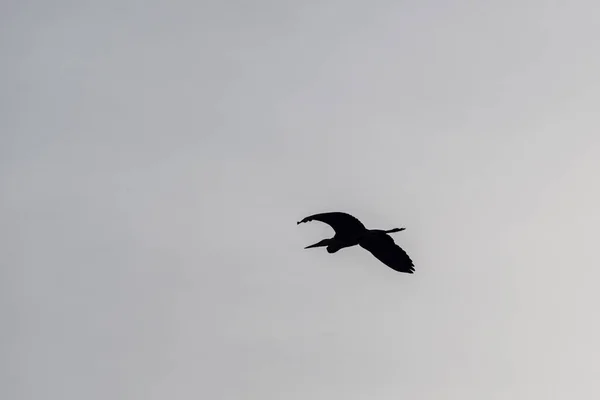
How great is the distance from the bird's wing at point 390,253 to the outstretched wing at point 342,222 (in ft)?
2.42

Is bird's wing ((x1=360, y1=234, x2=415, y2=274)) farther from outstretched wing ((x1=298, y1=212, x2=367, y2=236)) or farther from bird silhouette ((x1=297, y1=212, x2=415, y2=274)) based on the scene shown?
outstretched wing ((x1=298, y1=212, x2=367, y2=236))

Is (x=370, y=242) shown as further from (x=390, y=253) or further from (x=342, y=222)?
(x=342, y=222)

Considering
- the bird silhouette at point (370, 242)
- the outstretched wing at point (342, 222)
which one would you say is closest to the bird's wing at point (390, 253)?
the bird silhouette at point (370, 242)

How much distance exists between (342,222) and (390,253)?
2.18m

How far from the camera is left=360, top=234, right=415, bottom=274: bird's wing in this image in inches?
1182

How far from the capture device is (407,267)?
99.6 ft

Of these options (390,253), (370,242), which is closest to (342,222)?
(370,242)

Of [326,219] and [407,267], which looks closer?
[326,219]

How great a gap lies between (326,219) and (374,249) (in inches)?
99.3

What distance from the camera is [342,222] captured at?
2889 centimetres

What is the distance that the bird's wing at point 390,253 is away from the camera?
30.0m

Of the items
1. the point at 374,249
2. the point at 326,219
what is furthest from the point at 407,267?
the point at 326,219

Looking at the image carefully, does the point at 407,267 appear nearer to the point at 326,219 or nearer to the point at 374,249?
the point at 374,249

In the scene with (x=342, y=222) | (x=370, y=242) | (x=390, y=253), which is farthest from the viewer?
(x=390, y=253)
